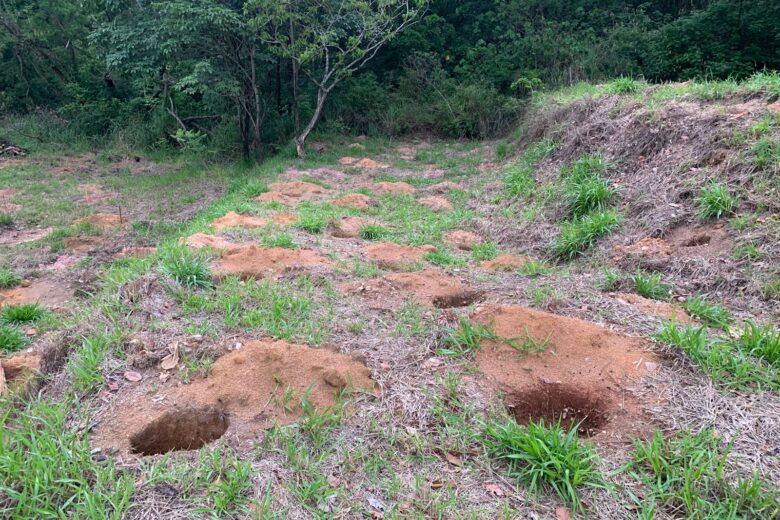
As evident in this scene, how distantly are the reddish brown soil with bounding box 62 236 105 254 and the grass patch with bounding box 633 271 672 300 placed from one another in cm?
516

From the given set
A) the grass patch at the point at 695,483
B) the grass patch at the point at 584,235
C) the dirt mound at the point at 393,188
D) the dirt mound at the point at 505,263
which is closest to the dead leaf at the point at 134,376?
the grass patch at the point at 695,483

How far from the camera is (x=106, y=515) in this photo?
5.33 ft

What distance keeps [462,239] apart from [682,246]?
1.94 m

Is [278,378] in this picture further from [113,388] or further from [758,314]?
[758,314]

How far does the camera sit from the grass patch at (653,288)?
3299 mm

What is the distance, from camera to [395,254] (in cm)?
430

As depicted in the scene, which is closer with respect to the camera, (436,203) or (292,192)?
(436,203)

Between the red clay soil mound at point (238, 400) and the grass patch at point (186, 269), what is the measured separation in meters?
0.96

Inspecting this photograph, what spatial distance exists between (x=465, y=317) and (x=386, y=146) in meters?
9.94

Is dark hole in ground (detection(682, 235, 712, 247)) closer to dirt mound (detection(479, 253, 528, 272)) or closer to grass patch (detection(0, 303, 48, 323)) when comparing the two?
dirt mound (detection(479, 253, 528, 272))

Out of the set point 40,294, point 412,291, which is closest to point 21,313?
point 40,294

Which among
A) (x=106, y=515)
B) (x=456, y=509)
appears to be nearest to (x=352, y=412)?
(x=456, y=509)

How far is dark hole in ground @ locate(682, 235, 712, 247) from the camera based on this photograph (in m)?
3.74

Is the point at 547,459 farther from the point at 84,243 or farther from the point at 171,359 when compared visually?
the point at 84,243
